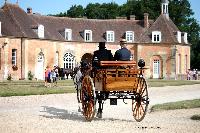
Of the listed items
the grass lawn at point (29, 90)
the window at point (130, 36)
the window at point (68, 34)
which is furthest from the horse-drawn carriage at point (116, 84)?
the window at point (130, 36)

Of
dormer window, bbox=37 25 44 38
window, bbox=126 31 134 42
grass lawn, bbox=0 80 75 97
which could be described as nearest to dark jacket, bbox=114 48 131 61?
grass lawn, bbox=0 80 75 97

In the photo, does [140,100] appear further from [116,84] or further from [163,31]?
[163,31]

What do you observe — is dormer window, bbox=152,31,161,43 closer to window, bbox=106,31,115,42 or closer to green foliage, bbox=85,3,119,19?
window, bbox=106,31,115,42

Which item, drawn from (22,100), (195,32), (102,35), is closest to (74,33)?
(102,35)

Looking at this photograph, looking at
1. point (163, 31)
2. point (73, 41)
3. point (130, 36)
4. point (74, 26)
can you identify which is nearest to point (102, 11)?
point (130, 36)

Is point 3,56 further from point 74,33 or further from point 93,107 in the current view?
point 93,107

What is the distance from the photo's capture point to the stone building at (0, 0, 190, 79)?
1811 inches

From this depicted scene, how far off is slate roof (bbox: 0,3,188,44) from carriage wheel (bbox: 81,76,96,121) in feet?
111

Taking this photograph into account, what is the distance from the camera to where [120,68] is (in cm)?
1251

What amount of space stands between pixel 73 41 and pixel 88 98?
1597 inches

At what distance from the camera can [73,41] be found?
52750 mm

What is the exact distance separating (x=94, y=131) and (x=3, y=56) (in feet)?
117

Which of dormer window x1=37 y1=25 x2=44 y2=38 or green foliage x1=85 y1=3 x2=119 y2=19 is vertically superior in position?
green foliage x1=85 y1=3 x2=119 y2=19

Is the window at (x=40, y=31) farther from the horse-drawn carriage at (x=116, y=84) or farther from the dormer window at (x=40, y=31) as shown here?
the horse-drawn carriage at (x=116, y=84)
